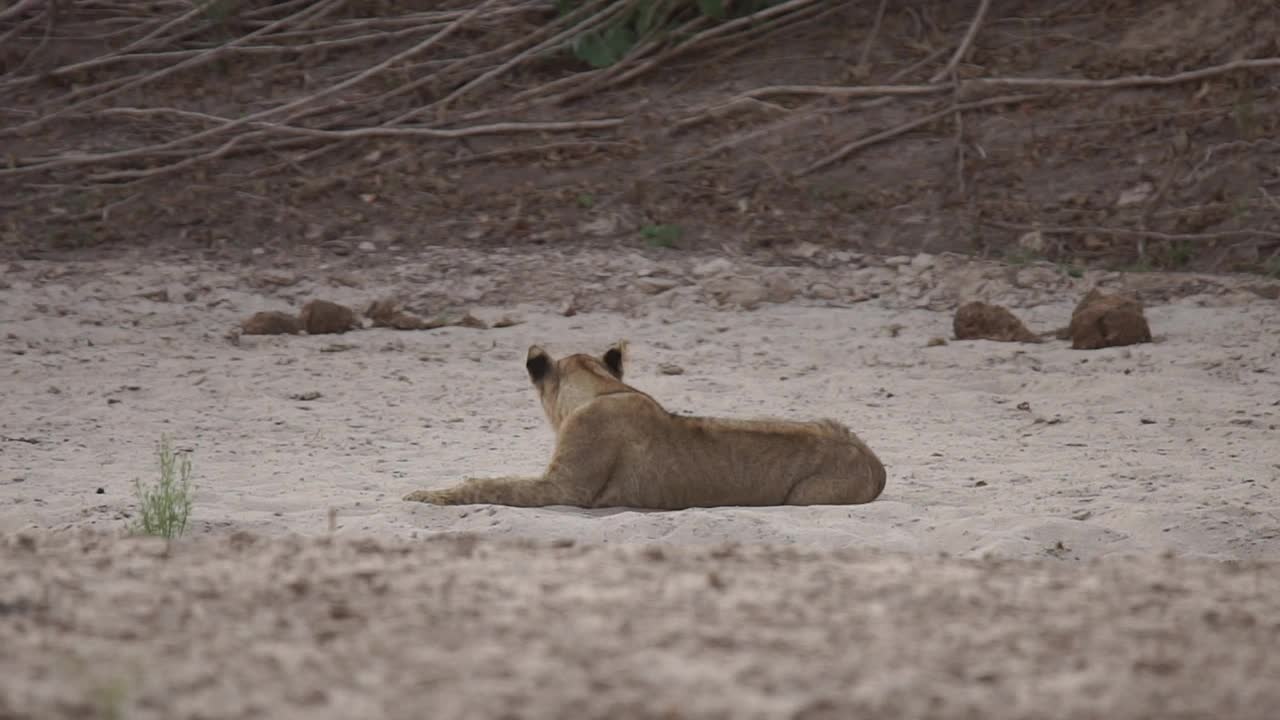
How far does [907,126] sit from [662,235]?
229 centimetres

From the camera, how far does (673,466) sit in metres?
7.36

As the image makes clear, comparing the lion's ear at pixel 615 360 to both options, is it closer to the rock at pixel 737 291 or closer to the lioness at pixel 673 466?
the lioness at pixel 673 466

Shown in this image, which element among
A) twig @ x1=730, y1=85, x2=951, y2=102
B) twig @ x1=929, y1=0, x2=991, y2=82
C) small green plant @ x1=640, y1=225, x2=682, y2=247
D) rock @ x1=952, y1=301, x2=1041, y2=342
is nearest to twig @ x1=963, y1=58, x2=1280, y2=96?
twig @ x1=929, y1=0, x2=991, y2=82

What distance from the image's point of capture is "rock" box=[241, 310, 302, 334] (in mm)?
11367

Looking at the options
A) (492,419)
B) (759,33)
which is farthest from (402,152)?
(492,419)

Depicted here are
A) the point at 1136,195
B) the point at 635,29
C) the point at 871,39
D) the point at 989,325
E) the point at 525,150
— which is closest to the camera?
the point at 989,325

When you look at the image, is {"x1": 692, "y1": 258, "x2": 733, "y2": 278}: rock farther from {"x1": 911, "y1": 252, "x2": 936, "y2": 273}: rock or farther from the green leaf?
the green leaf

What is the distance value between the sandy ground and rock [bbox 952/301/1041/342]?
0.15m

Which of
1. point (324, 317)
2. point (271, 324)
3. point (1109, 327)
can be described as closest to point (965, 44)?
point (1109, 327)

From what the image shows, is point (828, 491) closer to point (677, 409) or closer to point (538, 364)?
point (538, 364)

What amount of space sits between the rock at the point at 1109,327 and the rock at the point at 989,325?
327 mm

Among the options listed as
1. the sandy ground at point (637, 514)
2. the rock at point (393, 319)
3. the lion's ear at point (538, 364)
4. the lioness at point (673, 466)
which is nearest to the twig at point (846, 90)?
the sandy ground at point (637, 514)

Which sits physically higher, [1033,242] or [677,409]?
[1033,242]

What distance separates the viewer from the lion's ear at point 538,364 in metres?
7.75
